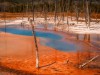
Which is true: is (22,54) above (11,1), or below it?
below

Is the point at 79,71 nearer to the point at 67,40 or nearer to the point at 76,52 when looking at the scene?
the point at 76,52

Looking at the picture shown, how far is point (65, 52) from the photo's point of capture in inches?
834

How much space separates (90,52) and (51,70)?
252 inches

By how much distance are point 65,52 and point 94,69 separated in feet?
17.4

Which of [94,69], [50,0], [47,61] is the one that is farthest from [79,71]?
[50,0]

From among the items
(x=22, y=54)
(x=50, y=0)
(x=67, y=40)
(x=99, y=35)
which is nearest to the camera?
(x=22, y=54)

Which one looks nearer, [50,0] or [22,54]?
[22,54]

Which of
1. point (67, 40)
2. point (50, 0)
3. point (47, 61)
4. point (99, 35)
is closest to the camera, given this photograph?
point (47, 61)

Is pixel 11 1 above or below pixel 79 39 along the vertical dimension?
above

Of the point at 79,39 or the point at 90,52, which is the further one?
the point at 79,39

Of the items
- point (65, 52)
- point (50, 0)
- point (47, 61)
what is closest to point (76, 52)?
point (65, 52)

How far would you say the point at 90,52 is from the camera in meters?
21.3

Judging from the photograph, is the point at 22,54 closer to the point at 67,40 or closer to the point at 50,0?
the point at 67,40

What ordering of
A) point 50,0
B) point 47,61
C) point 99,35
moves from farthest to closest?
point 50,0 → point 99,35 → point 47,61
